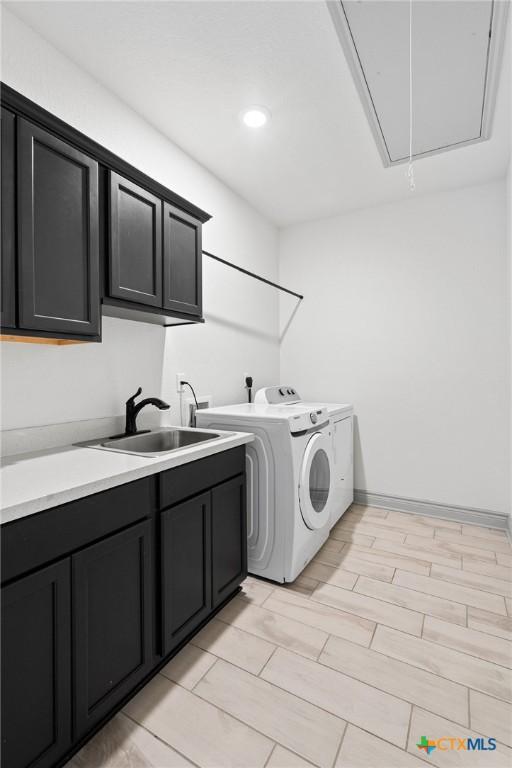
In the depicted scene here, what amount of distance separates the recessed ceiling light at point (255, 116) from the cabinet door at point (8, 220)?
4.27 ft

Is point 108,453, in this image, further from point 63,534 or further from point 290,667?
point 290,667

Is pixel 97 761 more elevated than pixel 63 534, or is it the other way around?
pixel 63 534

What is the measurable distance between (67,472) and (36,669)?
52cm

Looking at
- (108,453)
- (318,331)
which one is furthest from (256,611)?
(318,331)

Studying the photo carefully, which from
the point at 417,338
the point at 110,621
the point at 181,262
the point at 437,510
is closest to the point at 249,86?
the point at 181,262

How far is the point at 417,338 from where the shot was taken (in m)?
3.04

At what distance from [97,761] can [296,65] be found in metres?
2.77

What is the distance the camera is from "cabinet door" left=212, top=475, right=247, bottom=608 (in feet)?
5.57

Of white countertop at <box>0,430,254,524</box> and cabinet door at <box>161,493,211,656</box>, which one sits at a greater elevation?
white countertop at <box>0,430,254,524</box>

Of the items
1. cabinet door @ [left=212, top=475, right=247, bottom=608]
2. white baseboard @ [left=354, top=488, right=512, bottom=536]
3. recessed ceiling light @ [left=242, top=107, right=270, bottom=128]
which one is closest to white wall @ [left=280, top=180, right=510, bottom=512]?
white baseboard @ [left=354, top=488, right=512, bottom=536]

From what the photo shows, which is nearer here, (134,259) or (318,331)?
(134,259)

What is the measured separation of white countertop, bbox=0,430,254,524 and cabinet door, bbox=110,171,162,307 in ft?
2.24

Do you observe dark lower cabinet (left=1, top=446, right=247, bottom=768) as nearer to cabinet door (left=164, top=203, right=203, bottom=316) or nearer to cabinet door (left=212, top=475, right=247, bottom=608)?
cabinet door (left=212, top=475, right=247, bottom=608)

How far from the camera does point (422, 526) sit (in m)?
2.81
